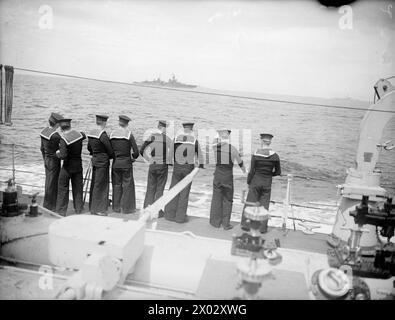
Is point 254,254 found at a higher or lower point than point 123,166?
lower

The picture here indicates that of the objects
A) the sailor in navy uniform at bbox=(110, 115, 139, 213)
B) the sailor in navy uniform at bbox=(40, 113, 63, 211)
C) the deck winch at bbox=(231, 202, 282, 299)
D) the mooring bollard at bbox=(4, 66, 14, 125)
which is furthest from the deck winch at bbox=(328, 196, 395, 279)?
the mooring bollard at bbox=(4, 66, 14, 125)

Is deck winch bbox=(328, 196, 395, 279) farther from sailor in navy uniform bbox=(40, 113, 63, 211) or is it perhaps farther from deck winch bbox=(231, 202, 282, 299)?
sailor in navy uniform bbox=(40, 113, 63, 211)

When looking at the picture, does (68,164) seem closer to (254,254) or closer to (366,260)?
(254,254)

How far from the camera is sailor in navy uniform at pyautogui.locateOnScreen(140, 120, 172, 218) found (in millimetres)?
5875

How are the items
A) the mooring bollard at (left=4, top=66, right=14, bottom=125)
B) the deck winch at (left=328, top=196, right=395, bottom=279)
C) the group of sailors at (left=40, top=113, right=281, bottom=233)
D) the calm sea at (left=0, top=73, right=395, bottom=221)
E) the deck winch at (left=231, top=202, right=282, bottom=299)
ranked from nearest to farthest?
the deck winch at (left=231, top=202, right=282, bottom=299) < the deck winch at (left=328, top=196, right=395, bottom=279) < the group of sailors at (left=40, top=113, right=281, bottom=233) < the mooring bollard at (left=4, top=66, right=14, bottom=125) < the calm sea at (left=0, top=73, right=395, bottom=221)

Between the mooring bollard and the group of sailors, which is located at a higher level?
the mooring bollard

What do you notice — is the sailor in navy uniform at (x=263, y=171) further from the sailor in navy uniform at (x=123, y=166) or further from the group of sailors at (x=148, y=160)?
the sailor in navy uniform at (x=123, y=166)

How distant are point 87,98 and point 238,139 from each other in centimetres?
2408

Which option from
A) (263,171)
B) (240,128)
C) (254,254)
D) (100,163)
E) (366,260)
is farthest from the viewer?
(240,128)

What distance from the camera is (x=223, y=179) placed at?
222 inches

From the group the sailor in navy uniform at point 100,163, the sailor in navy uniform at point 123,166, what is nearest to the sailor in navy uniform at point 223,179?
the sailor in navy uniform at point 123,166

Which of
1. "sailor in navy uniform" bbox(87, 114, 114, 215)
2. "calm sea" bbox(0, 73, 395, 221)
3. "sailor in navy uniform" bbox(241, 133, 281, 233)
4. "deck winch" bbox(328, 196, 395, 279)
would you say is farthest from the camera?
"calm sea" bbox(0, 73, 395, 221)

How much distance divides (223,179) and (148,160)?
55.5 inches

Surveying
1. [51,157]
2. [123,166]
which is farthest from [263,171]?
[51,157]
